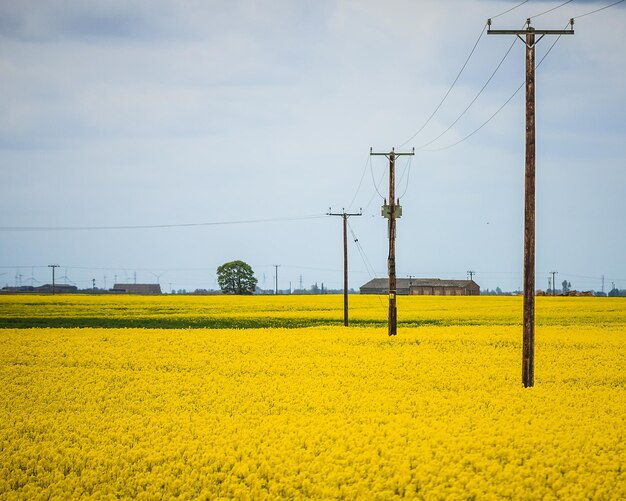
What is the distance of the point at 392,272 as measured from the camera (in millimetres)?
31859

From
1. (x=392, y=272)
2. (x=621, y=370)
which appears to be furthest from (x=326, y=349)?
(x=621, y=370)

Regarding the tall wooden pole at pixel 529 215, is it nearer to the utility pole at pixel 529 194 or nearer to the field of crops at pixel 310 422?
the utility pole at pixel 529 194

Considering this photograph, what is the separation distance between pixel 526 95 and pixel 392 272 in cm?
1532

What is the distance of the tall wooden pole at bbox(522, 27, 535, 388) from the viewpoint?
1738cm

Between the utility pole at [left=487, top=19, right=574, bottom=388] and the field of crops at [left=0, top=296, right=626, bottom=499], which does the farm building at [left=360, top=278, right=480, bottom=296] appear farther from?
the utility pole at [left=487, top=19, right=574, bottom=388]

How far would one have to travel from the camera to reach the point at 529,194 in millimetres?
17438

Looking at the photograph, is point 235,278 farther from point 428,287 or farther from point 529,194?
point 529,194

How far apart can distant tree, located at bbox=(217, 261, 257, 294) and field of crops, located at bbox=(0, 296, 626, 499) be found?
115564mm

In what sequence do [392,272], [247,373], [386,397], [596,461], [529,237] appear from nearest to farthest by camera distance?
[596,461], [386,397], [529,237], [247,373], [392,272]

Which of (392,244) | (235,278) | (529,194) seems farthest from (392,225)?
(235,278)

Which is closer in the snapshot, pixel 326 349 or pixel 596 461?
pixel 596 461

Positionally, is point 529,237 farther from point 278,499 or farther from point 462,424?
point 278,499

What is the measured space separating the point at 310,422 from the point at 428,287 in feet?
514

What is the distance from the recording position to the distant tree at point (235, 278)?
469 ft
